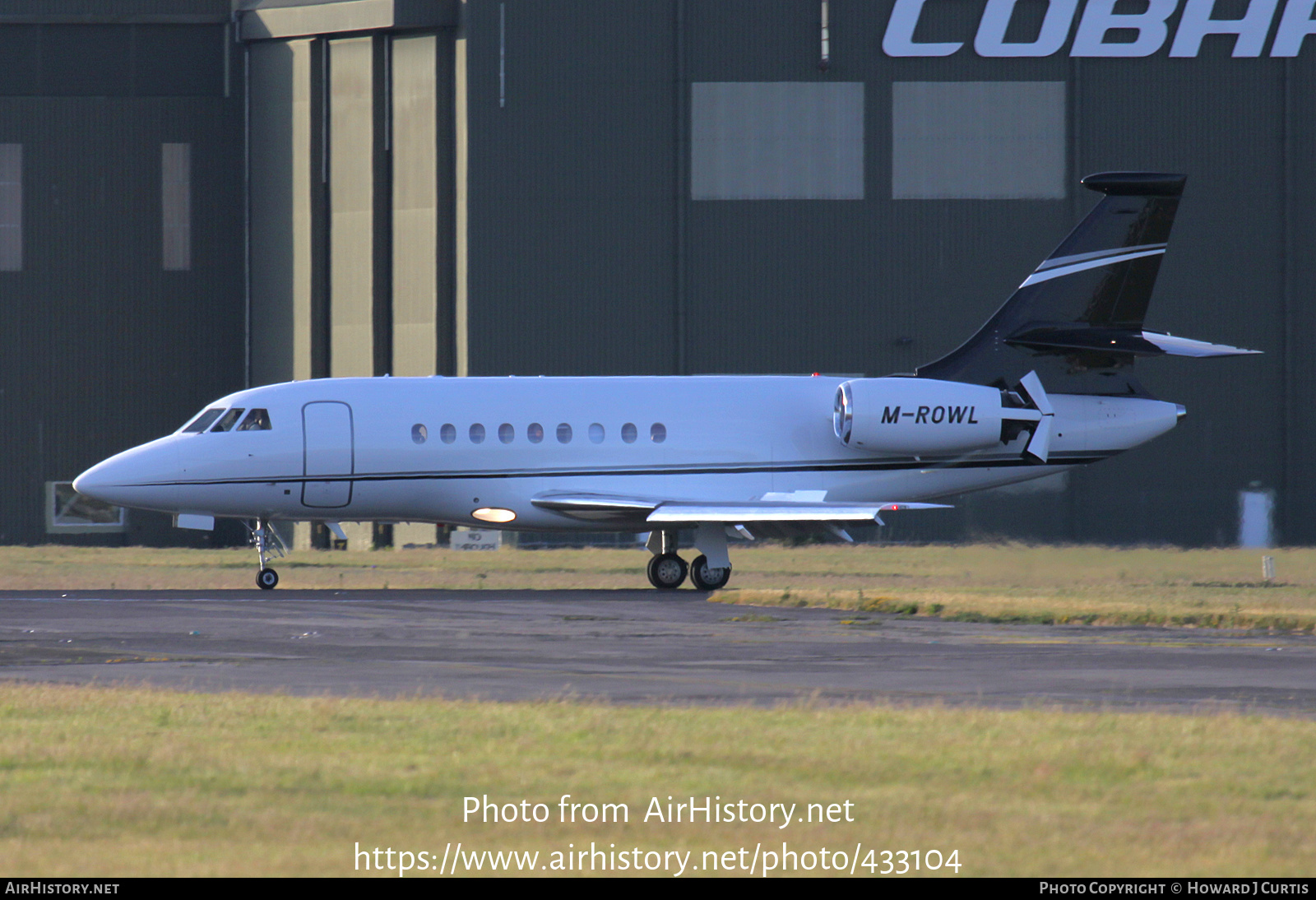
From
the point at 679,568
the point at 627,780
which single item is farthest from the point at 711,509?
the point at 627,780

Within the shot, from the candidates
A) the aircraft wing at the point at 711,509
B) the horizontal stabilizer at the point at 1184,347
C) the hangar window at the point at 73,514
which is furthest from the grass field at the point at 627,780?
the hangar window at the point at 73,514

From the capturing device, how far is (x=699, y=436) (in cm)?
3041

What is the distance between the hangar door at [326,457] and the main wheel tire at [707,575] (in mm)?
5820

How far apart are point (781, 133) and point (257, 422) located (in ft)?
57.2

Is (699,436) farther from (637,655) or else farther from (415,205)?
(415,205)

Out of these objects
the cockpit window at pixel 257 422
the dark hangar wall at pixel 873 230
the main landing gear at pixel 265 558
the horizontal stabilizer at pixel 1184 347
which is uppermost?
the dark hangar wall at pixel 873 230

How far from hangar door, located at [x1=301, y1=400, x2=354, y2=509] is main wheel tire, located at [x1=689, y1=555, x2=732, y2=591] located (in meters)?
5.82

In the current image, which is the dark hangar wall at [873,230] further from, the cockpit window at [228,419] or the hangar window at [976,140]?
the cockpit window at [228,419]

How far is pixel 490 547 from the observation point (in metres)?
40.2

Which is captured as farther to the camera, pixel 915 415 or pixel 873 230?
pixel 873 230

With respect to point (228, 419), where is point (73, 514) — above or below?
below

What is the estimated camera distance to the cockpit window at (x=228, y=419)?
29.3m

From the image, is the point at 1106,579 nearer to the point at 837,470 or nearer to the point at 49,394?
the point at 837,470

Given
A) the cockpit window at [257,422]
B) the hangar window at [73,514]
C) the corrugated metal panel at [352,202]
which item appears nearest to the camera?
the cockpit window at [257,422]
